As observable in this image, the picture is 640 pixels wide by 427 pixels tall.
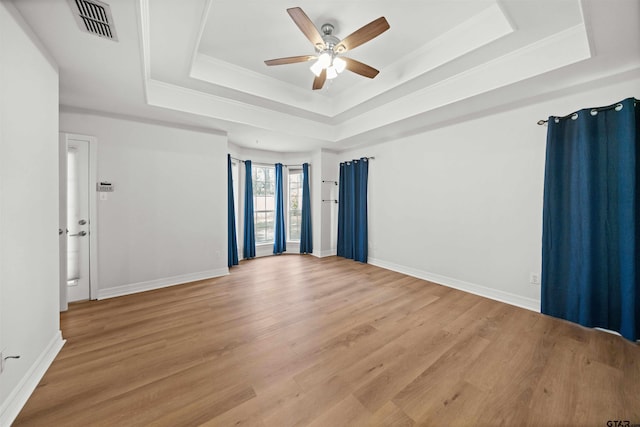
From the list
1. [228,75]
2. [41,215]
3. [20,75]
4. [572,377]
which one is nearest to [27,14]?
[20,75]

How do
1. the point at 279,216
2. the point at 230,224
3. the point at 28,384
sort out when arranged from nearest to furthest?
1. the point at 28,384
2. the point at 230,224
3. the point at 279,216

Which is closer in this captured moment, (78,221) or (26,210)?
Answer: (26,210)

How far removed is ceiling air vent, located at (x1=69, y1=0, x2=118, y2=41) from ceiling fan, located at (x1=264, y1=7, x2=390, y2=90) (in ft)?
3.78

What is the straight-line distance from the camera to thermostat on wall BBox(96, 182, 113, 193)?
3084 mm

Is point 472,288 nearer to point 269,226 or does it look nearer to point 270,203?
point 269,226

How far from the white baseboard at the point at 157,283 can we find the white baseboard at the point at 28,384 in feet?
3.99

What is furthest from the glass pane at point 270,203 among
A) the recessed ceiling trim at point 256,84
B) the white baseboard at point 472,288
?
the white baseboard at point 472,288

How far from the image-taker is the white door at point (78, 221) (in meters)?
2.92

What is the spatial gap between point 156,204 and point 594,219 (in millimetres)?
5301

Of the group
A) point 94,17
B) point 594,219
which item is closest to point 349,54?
point 94,17

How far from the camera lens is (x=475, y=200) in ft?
10.7

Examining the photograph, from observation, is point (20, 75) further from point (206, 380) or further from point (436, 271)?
point (436, 271)

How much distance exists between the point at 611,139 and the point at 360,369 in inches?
124

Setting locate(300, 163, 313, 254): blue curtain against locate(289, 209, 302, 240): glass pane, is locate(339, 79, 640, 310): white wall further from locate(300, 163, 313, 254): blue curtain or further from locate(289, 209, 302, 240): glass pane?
locate(289, 209, 302, 240): glass pane
